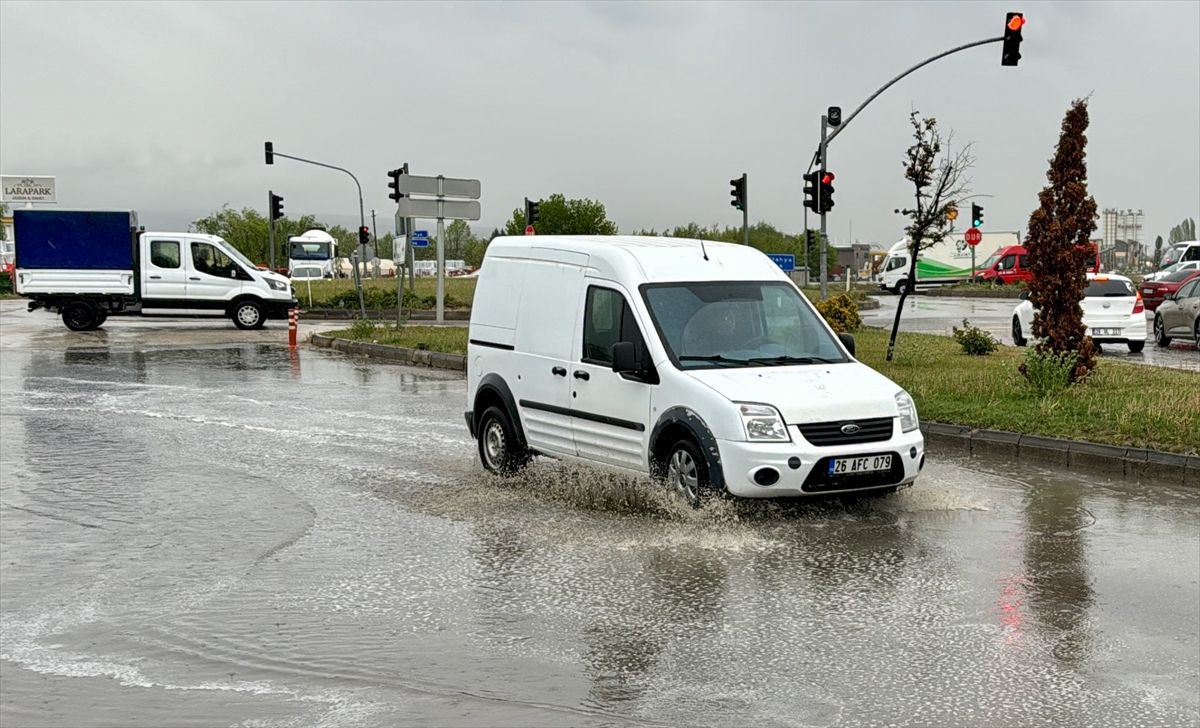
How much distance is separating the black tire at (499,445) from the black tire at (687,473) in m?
1.80

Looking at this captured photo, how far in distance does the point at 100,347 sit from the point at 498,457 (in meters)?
16.7

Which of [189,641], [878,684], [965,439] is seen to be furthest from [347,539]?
[965,439]

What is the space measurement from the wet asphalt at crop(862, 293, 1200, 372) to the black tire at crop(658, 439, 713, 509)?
1277 centimetres

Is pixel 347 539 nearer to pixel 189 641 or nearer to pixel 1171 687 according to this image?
pixel 189 641

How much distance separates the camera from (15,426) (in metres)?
13.3

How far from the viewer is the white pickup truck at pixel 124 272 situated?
29891 mm

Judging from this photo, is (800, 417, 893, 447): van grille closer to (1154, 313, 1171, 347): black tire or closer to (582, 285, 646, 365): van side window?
(582, 285, 646, 365): van side window

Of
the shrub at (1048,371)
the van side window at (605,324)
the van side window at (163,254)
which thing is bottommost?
the shrub at (1048,371)

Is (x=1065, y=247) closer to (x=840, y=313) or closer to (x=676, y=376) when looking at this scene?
(x=676, y=376)

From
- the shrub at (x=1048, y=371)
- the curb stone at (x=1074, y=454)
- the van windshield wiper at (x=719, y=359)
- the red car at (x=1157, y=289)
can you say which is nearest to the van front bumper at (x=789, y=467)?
the van windshield wiper at (x=719, y=359)

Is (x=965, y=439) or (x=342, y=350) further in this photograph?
(x=342, y=350)

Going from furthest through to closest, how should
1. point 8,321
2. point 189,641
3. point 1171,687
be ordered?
point 8,321
point 189,641
point 1171,687

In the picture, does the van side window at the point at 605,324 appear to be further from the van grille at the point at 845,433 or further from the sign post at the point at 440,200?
the sign post at the point at 440,200

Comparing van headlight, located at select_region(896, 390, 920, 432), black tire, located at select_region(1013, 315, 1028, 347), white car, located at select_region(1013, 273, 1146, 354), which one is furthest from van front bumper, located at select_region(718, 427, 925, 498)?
black tire, located at select_region(1013, 315, 1028, 347)
